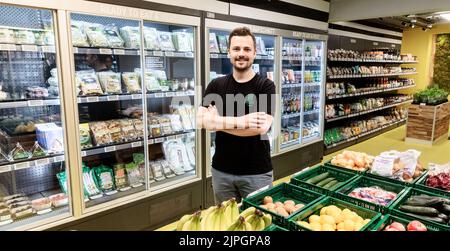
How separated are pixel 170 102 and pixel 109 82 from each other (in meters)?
0.86

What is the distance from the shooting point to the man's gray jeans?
2.20 metres

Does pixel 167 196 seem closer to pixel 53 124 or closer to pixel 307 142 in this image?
pixel 53 124

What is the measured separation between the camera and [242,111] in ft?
7.06

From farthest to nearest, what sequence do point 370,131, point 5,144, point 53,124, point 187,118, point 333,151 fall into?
point 370,131, point 333,151, point 187,118, point 53,124, point 5,144

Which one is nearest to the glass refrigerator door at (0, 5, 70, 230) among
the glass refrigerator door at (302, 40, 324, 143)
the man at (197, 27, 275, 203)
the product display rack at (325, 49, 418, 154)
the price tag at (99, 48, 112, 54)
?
the price tag at (99, 48, 112, 54)

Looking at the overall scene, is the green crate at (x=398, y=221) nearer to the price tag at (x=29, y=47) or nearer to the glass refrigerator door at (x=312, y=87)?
the price tag at (x=29, y=47)

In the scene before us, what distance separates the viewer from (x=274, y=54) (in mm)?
4293

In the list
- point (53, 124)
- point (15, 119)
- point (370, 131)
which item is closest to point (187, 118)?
point (53, 124)

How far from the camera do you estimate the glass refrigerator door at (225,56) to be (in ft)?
12.3

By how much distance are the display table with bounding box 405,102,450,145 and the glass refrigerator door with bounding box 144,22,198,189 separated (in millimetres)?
5741

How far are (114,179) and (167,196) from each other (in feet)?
1.83

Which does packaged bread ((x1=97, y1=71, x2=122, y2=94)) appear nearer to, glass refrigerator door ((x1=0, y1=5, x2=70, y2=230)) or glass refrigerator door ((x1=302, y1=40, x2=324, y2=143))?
glass refrigerator door ((x1=0, y1=5, x2=70, y2=230))

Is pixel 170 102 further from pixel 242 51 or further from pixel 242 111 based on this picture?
pixel 242 51

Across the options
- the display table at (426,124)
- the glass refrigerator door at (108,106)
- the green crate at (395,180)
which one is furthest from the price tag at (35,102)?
the display table at (426,124)
